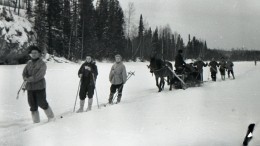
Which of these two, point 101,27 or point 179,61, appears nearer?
point 179,61

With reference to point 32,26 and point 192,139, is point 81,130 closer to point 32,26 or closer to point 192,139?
point 192,139

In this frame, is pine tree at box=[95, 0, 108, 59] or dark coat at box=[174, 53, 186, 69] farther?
pine tree at box=[95, 0, 108, 59]

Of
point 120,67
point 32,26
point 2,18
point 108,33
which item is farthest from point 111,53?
point 120,67

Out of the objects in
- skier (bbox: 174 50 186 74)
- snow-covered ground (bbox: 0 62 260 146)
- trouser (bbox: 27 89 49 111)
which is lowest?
snow-covered ground (bbox: 0 62 260 146)

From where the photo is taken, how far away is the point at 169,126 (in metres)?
6.94

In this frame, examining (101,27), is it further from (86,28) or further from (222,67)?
(222,67)

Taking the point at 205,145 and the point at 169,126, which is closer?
the point at 205,145

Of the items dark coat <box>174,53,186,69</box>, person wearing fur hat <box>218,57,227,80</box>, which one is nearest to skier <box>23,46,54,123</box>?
dark coat <box>174,53,186,69</box>

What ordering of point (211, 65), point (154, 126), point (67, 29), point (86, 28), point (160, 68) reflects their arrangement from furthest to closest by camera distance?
1. point (86, 28)
2. point (67, 29)
3. point (211, 65)
4. point (160, 68)
5. point (154, 126)

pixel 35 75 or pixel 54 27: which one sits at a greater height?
pixel 54 27

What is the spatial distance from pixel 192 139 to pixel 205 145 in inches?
13.1

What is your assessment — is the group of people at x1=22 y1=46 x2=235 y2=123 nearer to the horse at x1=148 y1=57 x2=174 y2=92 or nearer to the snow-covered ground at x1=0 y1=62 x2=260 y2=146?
the horse at x1=148 y1=57 x2=174 y2=92

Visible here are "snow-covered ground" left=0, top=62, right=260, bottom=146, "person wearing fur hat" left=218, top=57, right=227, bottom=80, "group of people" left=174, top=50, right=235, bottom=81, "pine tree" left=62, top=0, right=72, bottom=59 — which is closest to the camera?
"snow-covered ground" left=0, top=62, right=260, bottom=146

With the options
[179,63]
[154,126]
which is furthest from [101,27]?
[154,126]
